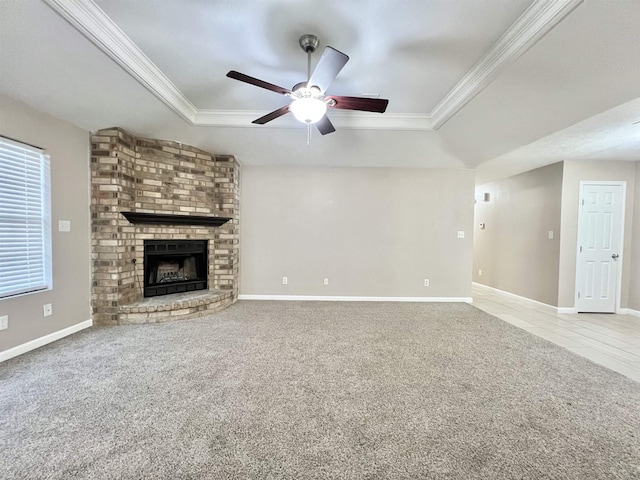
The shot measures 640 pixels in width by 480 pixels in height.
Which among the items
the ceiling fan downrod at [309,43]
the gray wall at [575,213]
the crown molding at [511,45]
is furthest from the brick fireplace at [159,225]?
the gray wall at [575,213]

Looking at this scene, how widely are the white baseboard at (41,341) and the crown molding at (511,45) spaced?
5.10 m

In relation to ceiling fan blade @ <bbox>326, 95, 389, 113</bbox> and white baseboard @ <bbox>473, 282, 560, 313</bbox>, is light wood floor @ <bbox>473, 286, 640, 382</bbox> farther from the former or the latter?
ceiling fan blade @ <bbox>326, 95, 389, 113</bbox>

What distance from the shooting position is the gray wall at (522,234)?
4.59m

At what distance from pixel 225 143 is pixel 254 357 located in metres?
3.14

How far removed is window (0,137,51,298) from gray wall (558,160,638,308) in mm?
6951

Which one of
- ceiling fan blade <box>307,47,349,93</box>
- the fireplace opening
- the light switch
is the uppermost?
ceiling fan blade <box>307,47,349,93</box>

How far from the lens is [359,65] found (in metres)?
2.65

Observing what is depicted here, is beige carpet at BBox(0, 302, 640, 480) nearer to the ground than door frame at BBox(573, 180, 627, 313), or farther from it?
nearer to the ground

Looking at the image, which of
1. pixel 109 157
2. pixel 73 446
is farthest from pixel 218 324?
pixel 109 157

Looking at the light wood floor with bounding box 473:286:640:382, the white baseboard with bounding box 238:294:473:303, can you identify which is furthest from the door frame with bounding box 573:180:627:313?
the white baseboard with bounding box 238:294:473:303

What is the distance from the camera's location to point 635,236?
4.34 meters

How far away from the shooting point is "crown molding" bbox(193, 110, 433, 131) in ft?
12.2

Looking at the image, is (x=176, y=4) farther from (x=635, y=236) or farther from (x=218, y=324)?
(x=635, y=236)

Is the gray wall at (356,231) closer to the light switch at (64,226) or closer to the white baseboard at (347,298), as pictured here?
the white baseboard at (347,298)
